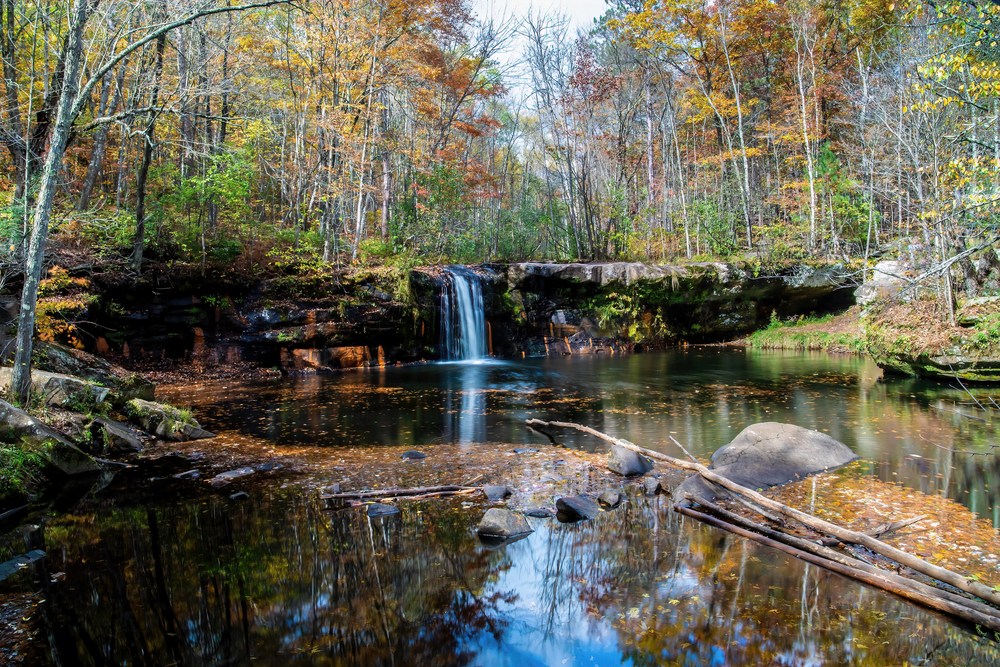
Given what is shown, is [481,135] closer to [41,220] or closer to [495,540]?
[41,220]

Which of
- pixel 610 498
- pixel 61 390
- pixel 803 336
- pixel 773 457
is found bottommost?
pixel 610 498

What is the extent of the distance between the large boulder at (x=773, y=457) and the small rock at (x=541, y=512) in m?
1.20

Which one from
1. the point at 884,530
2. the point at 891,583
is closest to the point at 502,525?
the point at 891,583

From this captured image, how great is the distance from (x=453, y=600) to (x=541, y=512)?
1.45 m

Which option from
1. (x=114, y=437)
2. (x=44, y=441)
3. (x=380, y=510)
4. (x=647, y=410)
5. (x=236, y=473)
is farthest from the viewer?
(x=647, y=410)

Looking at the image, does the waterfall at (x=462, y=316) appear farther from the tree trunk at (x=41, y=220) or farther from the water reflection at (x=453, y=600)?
the water reflection at (x=453, y=600)

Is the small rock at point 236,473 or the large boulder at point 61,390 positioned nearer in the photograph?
the small rock at point 236,473

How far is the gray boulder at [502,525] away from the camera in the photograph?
4148mm

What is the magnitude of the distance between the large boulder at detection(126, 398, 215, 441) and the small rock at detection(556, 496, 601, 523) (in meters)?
5.51

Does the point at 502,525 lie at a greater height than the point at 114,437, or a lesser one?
lesser

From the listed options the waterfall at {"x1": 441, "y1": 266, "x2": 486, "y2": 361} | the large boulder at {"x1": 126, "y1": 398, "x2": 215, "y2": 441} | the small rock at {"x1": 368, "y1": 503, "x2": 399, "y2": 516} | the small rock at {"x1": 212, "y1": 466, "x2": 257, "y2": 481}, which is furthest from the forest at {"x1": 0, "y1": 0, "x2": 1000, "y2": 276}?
the small rock at {"x1": 368, "y1": 503, "x2": 399, "y2": 516}

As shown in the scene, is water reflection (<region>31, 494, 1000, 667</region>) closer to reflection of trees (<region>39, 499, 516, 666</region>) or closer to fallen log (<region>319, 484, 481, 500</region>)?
reflection of trees (<region>39, 499, 516, 666</region>)

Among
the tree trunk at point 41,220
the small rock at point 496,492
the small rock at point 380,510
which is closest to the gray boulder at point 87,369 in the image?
the tree trunk at point 41,220

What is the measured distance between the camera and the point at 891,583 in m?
3.04
